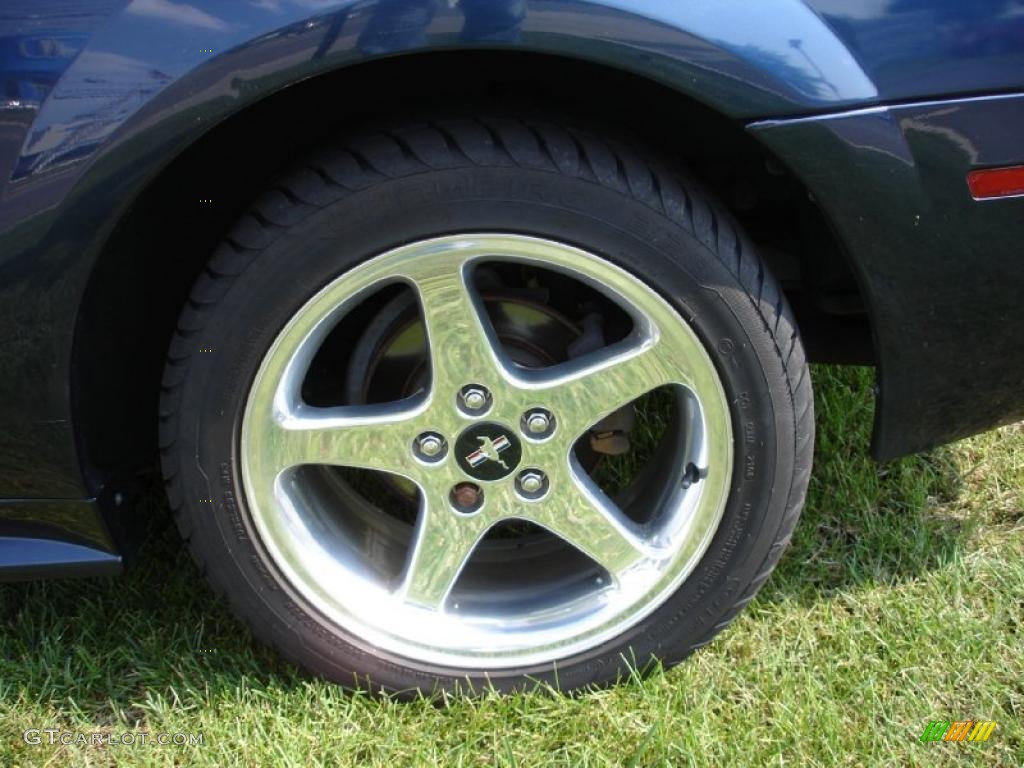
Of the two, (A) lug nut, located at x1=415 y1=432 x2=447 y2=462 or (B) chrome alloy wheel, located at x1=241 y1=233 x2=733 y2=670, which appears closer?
(B) chrome alloy wheel, located at x1=241 y1=233 x2=733 y2=670

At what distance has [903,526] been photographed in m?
2.18

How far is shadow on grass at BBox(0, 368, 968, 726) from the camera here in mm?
1896

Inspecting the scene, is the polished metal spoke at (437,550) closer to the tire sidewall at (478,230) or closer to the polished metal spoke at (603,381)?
the tire sidewall at (478,230)

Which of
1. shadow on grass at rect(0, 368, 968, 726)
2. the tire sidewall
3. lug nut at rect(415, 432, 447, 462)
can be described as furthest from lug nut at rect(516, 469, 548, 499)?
shadow on grass at rect(0, 368, 968, 726)

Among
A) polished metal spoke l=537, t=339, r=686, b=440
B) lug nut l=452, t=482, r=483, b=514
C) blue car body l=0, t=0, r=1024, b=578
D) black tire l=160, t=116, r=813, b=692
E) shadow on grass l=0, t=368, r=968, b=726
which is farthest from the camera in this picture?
shadow on grass l=0, t=368, r=968, b=726

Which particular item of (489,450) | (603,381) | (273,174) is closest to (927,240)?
(603,381)

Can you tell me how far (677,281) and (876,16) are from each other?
47cm

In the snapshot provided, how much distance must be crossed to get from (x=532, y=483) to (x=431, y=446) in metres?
0.19

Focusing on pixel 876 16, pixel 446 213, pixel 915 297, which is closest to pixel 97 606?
pixel 446 213

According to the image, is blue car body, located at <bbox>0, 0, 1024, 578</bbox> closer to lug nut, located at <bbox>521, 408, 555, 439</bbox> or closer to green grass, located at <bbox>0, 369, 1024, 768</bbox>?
lug nut, located at <bbox>521, 408, 555, 439</bbox>

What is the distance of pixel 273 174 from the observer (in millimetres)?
1725

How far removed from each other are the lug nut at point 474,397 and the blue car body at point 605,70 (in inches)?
21.1

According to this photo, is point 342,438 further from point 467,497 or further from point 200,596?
point 200,596

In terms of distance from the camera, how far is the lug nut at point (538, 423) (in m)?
1.70
